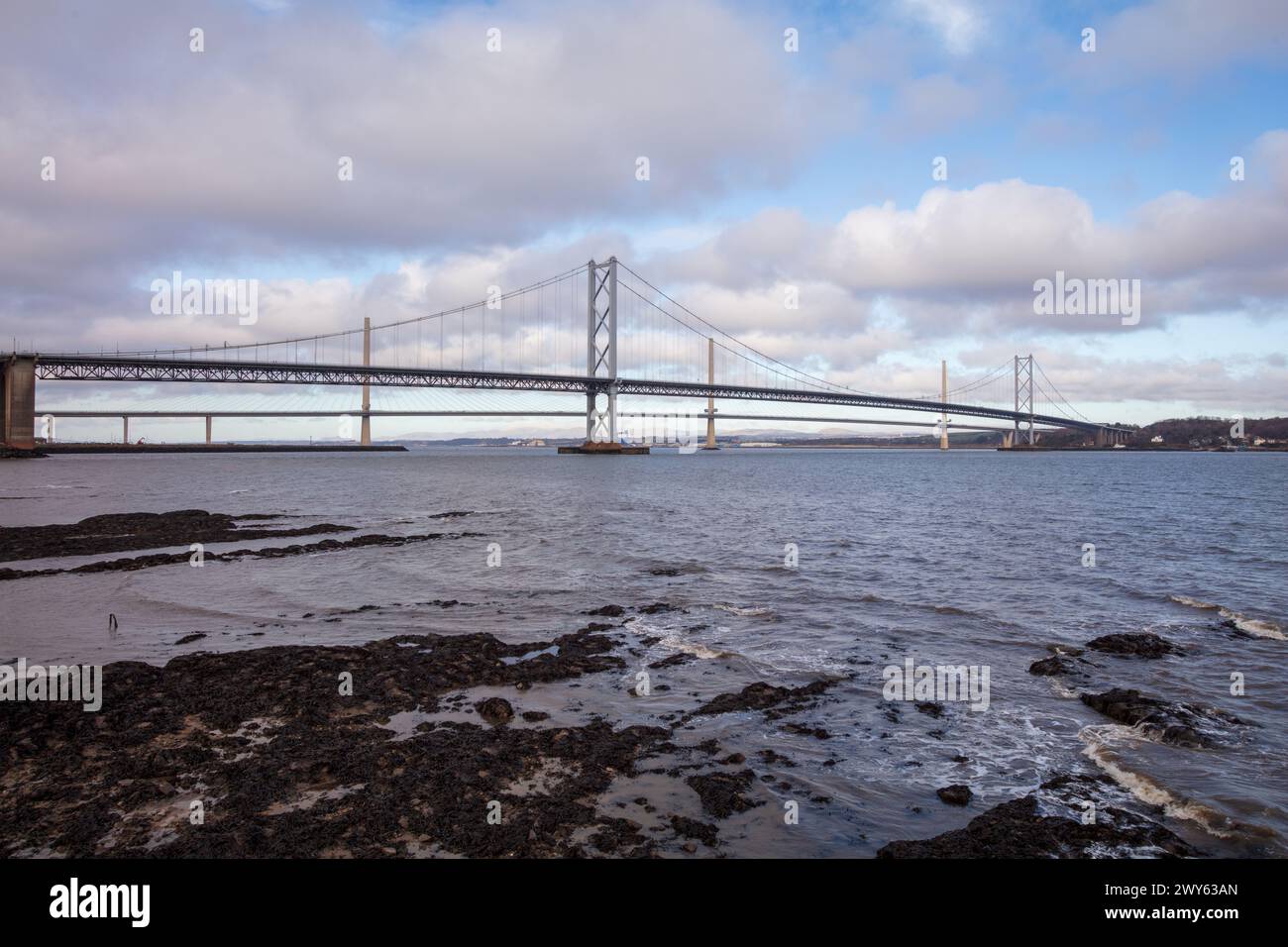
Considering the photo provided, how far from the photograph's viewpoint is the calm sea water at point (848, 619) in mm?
6223

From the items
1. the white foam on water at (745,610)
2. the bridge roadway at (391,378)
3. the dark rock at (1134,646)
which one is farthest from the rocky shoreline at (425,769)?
the bridge roadway at (391,378)

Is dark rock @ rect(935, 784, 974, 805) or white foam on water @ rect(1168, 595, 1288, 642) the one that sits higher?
dark rock @ rect(935, 784, 974, 805)

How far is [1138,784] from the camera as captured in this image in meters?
6.18

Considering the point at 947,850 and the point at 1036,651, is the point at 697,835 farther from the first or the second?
the point at 1036,651

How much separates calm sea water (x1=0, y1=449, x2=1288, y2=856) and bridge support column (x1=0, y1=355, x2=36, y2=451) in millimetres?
51958

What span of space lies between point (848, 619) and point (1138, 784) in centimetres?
633

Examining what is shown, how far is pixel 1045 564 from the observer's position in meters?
18.6

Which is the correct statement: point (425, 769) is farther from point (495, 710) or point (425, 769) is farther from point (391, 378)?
point (391, 378)

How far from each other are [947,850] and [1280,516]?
37.0 m

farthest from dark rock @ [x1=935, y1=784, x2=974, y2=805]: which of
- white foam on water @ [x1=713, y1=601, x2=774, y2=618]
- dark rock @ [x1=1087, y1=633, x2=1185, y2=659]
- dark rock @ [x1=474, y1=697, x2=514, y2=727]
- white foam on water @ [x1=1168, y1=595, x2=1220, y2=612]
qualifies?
white foam on water @ [x1=1168, y1=595, x2=1220, y2=612]

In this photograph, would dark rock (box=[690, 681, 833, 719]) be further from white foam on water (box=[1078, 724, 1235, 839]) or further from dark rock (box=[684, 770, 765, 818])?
white foam on water (box=[1078, 724, 1235, 839])

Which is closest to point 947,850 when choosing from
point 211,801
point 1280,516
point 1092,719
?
point 1092,719

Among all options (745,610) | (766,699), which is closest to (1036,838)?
(766,699)

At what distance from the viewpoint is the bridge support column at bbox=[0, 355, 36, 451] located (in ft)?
222
